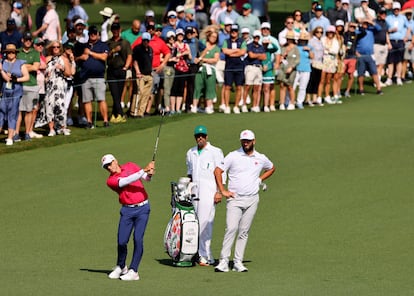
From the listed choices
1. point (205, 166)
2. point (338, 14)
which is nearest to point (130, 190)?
point (205, 166)

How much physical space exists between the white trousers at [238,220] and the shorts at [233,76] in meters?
13.1

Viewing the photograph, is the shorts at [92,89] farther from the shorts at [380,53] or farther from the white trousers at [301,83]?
the shorts at [380,53]

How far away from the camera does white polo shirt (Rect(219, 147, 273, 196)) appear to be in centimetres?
1684

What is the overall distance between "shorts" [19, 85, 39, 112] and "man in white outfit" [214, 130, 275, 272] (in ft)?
32.5

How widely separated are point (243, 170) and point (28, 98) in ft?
33.6

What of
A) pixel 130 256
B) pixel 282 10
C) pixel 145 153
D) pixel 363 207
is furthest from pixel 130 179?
pixel 282 10

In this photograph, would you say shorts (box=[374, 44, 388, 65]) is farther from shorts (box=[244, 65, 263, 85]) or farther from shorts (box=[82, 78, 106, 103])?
shorts (box=[82, 78, 106, 103])

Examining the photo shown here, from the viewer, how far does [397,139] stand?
27.4m

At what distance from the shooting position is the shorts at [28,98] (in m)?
26.0

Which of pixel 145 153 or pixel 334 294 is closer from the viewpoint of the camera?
pixel 334 294

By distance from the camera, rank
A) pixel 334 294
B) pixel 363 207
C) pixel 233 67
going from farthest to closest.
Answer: pixel 233 67
pixel 363 207
pixel 334 294

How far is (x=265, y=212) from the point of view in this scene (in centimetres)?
2108

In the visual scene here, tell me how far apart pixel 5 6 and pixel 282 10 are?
2183 cm

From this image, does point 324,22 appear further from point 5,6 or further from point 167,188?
point 167,188
